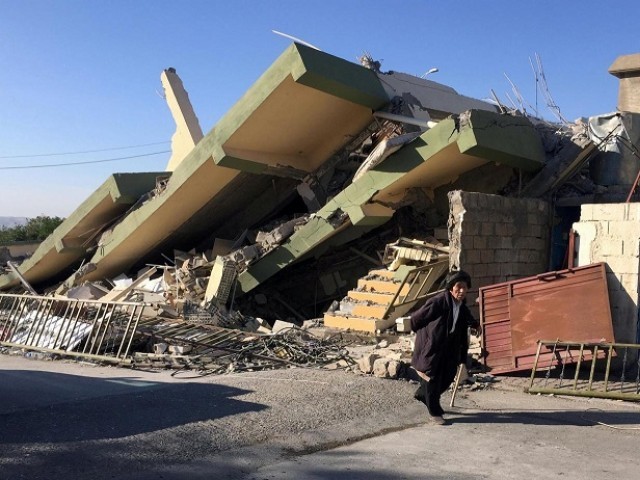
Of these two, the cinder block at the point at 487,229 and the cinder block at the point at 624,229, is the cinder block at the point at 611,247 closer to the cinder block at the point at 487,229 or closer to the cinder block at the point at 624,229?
the cinder block at the point at 624,229

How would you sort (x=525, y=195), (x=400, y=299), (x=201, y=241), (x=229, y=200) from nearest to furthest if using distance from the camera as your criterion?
(x=400, y=299)
(x=525, y=195)
(x=229, y=200)
(x=201, y=241)

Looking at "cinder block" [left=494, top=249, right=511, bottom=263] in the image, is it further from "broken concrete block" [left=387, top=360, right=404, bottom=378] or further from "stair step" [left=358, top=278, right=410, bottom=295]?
"broken concrete block" [left=387, top=360, right=404, bottom=378]

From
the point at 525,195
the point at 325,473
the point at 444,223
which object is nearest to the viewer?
the point at 325,473

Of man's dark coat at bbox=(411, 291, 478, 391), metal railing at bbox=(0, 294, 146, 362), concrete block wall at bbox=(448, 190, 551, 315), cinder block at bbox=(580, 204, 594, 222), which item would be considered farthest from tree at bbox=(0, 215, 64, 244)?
man's dark coat at bbox=(411, 291, 478, 391)

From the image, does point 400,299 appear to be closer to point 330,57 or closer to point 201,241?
point 330,57

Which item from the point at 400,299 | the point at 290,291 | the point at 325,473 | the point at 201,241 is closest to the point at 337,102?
the point at 400,299

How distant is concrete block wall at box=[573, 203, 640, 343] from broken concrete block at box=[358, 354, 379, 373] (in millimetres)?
2994

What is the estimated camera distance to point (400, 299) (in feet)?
34.5

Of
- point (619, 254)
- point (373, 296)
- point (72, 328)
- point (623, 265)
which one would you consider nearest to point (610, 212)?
point (619, 254)

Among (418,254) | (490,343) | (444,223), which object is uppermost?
(444,223)

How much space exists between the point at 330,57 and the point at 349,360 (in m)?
5.35

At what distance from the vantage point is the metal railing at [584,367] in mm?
7004

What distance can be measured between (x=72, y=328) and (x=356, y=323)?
4.46 m

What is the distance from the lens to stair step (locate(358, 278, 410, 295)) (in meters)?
10.6
